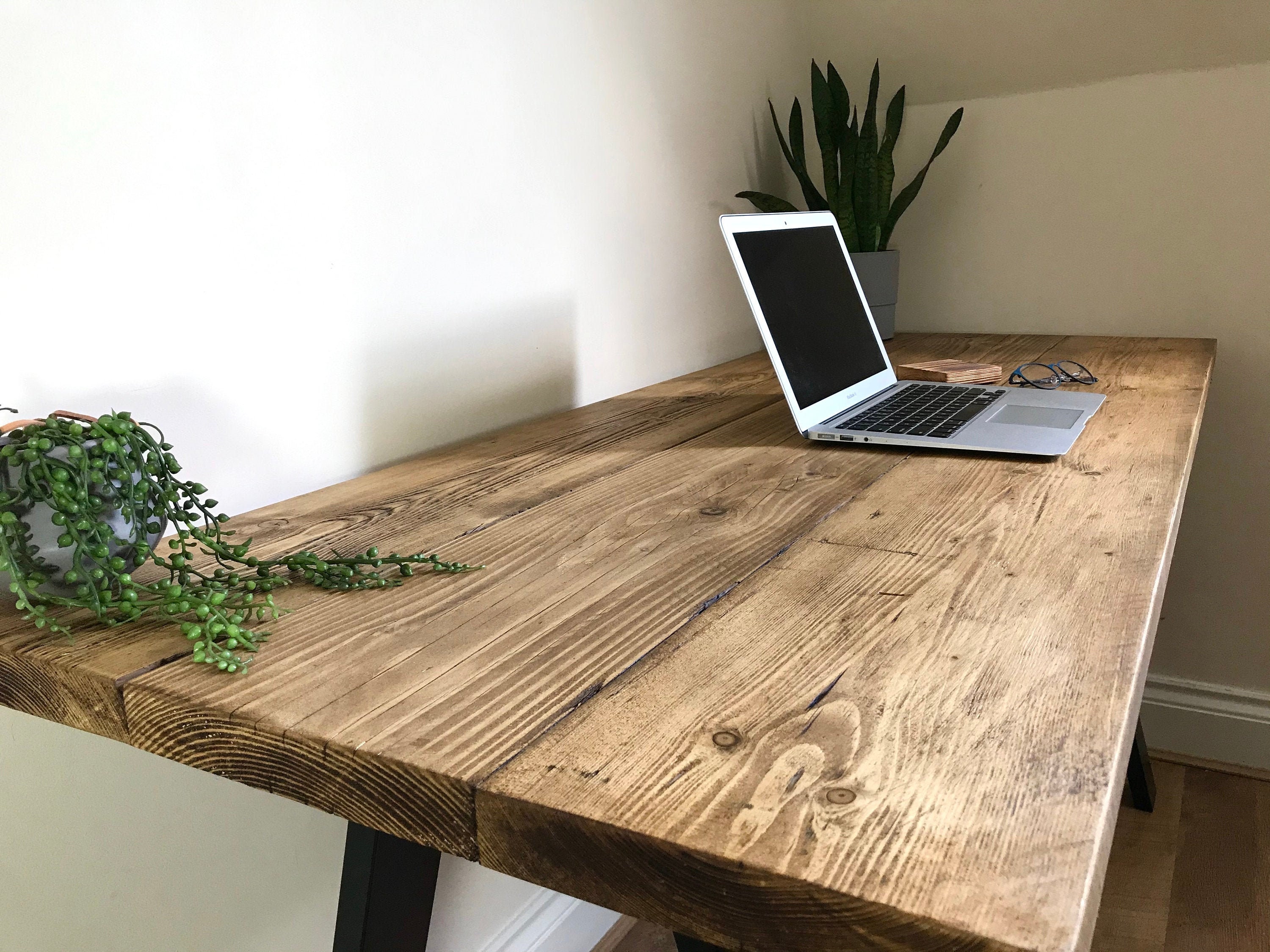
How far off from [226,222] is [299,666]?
503mm

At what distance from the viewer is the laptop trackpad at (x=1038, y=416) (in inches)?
43.7

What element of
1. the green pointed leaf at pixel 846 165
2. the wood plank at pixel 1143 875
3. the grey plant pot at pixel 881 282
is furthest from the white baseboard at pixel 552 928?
the green pointed leaf at pixel 846 165

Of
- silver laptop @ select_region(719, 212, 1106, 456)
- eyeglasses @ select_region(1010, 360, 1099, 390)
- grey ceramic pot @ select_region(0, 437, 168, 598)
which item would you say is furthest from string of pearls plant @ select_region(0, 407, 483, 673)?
eyeglasses @ select_region(1010, 360, 1099, 390)

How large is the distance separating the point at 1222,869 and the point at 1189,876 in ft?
0.19

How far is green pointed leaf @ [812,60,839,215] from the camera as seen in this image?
1782 mm

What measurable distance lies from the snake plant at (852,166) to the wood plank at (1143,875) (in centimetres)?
106

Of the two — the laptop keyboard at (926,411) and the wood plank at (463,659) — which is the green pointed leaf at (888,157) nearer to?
the laptop keyboard at (926,411)

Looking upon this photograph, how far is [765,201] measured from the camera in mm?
1765

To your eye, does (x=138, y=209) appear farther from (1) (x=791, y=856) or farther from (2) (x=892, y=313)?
(2) (x=892, y=313)

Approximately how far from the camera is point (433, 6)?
3.68ft

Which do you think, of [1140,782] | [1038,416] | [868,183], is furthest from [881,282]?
[1140,782]

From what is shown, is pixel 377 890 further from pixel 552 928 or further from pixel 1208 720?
pixel 1208 720

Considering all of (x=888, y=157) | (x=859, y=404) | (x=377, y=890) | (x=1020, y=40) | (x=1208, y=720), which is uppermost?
(x=1020, y=40)

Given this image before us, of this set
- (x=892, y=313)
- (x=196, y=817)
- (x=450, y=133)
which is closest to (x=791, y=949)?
(x=196, y=817)
